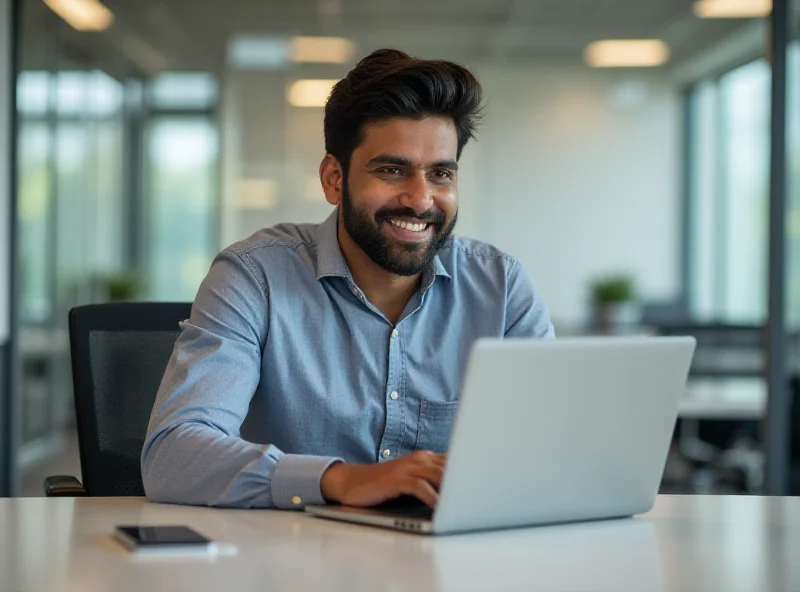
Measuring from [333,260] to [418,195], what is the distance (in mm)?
197

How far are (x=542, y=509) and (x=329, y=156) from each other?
0.92 m

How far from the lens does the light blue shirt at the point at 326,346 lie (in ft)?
6.00

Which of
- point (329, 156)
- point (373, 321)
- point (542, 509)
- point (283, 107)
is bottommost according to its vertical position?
point (542, 509)

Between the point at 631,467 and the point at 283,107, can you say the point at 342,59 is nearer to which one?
the point at 283,107

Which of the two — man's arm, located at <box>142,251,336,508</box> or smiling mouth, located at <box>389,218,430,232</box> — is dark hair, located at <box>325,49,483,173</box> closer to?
smiling mouth, located at <box>389,218,430,232</box>

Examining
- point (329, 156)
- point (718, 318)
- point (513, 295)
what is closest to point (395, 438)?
point (513, 295)

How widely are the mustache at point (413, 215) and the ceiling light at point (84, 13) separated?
392cm

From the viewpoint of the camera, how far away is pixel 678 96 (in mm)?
6238

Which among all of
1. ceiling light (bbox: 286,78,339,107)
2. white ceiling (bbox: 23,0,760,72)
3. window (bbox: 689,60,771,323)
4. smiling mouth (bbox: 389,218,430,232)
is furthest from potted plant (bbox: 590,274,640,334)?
smiling mouth (bbox: 389,218,430,232)

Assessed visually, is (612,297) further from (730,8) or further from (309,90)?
(309,90)

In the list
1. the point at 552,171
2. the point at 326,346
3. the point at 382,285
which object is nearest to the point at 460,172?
the point at 552,171

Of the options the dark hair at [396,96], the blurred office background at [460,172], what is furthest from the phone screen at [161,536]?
the blurred office background at [460,172]

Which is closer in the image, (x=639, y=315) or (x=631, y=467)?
(x=631, y=467)

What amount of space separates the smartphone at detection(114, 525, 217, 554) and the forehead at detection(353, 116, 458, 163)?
2.77 feet
